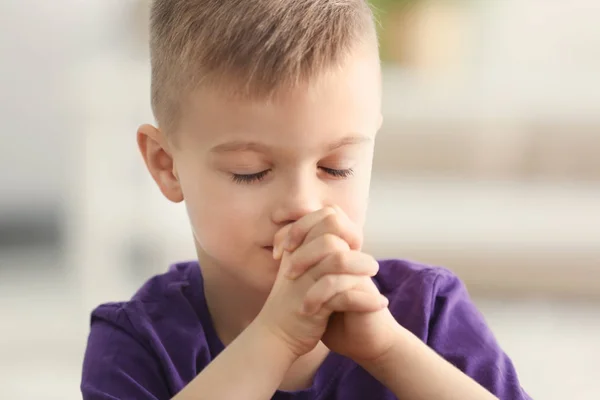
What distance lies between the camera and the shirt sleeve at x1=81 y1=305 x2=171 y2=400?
83 cm

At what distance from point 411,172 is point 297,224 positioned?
3.56 feet

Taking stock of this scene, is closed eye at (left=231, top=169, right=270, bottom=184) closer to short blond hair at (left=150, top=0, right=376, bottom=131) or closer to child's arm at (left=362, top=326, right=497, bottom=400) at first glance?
short blond hair at (left=150, top=0, right=376, bottom=131)

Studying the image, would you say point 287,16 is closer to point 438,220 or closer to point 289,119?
point 289,119

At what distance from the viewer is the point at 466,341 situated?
2.90ft

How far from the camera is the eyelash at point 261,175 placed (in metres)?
0.80

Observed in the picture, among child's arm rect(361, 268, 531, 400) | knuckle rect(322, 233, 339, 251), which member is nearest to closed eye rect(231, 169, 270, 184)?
knuckle rect(322, 233, 339, 251)

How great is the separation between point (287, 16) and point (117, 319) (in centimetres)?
39

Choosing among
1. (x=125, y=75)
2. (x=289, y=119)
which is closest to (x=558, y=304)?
(x=125, y=75)

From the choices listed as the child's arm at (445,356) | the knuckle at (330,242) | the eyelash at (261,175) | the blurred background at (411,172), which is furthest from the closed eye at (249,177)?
the blurred background at (411,172)

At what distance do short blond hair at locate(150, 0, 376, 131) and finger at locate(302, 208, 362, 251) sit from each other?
139 millimetres

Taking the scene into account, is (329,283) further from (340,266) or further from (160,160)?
(160,160)

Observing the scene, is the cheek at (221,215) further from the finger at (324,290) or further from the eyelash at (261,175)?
the finger at (324,290)

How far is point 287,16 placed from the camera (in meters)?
0.79

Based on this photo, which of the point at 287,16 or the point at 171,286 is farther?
the point at 171,286
